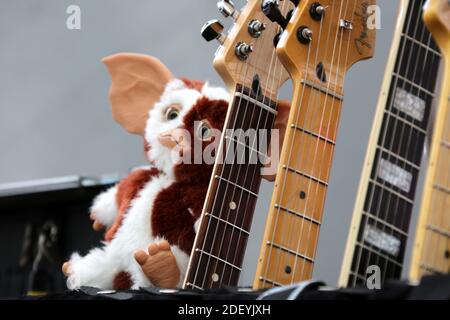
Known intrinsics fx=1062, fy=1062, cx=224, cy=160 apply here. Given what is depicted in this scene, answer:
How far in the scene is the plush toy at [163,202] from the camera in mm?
2119

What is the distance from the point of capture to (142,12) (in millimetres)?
3352

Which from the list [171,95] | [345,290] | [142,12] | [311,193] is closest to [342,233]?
[171,95]

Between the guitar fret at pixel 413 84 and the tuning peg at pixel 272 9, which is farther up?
the tuning peg at pixel 272 9

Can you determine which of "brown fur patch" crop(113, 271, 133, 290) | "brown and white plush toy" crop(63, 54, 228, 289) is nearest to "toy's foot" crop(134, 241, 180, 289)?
"brown and white plush toy" crop(63, 54, 228, 289)

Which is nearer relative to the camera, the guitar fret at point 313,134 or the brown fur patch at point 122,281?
the guitar fret at point 313,134

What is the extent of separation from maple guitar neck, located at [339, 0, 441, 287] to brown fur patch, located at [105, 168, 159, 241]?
33.6 inches

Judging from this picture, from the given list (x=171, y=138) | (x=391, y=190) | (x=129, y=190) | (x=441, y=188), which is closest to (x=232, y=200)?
(x=171, y=138)

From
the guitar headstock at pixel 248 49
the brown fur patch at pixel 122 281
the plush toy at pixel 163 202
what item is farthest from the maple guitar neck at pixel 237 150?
the brown fur patch at pixel 122 281

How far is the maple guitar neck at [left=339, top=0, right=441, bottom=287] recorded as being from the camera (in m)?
1.47

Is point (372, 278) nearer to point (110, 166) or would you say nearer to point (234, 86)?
point (234, 86)

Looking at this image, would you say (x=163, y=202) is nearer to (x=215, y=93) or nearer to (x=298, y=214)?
(x=215, y=93)

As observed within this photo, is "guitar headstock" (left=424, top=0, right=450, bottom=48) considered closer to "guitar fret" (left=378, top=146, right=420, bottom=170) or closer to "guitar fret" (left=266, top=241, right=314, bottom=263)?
"guitar fret" (left=378, top=146, right=420, bottom=170)

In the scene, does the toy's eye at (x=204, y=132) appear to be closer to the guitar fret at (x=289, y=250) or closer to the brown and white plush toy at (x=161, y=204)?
the brown and white plush toy at (x=161, y=204)

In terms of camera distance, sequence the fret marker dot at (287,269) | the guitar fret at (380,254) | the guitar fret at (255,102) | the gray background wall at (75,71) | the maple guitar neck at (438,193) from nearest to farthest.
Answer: the maple guitar neck at (438,193)
the guitar fret at (380,254)
the fret marker dot at (287,269)
the guitar fret at (255,102)
the gray background wall at (75,71)
